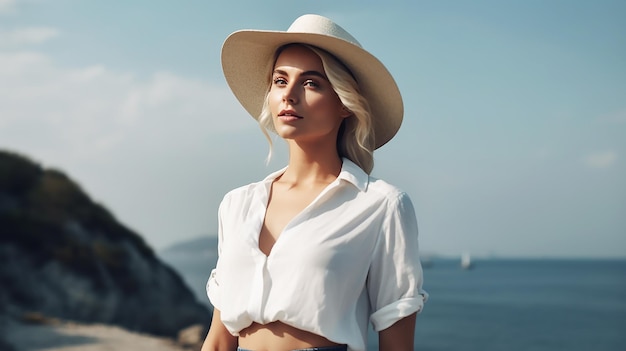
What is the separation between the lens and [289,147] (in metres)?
2.60

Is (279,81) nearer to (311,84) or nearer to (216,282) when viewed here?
(311,84)

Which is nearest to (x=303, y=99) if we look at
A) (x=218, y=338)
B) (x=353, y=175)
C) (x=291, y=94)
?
(x=291, y=94)

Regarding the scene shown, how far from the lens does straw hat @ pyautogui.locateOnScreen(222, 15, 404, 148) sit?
2.43 metres

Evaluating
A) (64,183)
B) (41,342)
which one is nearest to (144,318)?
(64,183)

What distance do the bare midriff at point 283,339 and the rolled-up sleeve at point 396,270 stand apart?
0.19 m

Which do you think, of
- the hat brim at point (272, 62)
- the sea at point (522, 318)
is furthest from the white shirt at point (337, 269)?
the sea at point (522, 318)

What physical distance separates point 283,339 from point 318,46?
0.91 m

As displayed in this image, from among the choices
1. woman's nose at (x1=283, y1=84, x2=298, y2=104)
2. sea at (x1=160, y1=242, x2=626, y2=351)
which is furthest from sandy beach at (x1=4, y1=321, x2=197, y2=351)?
woman's nose at (x1=283, y1=84, x2=298, y2=104)

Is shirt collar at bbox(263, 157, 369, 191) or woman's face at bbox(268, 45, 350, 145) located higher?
woman's face at bbox(268, 45, 350, 145)

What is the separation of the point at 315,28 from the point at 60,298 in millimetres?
17492

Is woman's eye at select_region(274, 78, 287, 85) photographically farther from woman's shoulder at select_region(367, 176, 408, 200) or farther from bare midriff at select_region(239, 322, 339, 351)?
bare midriff at select_region(239, 322, 339, 351)

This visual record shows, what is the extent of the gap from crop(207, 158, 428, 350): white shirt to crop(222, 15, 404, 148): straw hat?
28 centimetres

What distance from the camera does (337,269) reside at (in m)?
2.29

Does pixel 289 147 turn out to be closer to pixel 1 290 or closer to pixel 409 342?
pixel 409 342
